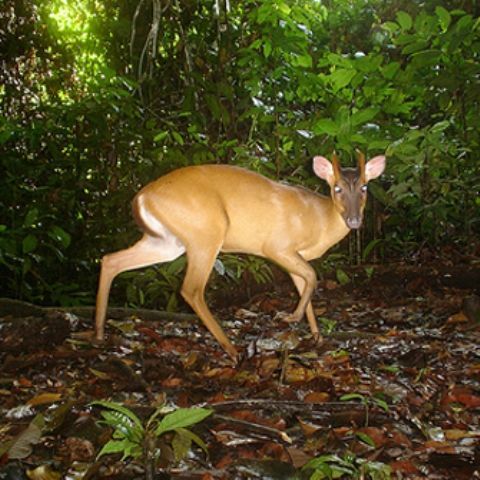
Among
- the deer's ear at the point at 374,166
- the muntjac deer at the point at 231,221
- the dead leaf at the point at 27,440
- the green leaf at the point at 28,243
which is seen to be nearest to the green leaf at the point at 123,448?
the dead leaf at the point at 27,440

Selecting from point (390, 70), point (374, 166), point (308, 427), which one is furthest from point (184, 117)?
point (308, 427)

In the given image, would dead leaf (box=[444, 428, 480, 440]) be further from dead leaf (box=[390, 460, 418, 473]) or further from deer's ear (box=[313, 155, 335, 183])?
deer's ear (box=[313, 155, 335, 183])

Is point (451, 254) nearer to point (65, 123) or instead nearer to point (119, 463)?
point (65, 123)

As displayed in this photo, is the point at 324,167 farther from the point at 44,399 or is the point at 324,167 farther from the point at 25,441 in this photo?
the point at 25,441

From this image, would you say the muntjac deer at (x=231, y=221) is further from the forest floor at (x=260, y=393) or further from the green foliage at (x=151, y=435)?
the green foliage at (x=151, y=435)

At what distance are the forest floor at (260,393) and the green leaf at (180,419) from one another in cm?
9

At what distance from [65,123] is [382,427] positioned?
3.71 m

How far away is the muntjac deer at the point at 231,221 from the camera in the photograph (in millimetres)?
3637

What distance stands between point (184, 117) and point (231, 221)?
2.20 metres

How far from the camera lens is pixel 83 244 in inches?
216

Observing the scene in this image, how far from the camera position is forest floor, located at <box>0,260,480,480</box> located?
220 centimetres

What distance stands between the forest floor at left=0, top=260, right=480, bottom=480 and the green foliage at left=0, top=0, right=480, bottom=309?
120cm

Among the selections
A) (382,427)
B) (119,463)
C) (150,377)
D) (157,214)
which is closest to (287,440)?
(382,427)

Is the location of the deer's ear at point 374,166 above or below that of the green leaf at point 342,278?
above
